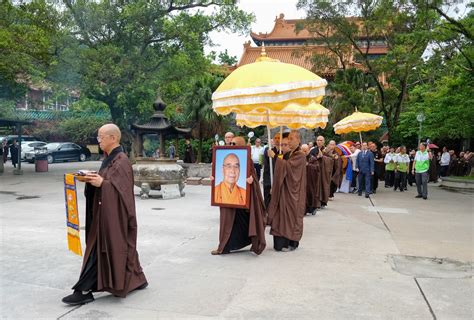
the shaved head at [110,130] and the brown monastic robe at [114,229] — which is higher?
the shaved head at [110,130]

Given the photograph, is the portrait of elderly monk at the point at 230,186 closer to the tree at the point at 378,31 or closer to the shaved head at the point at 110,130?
the shaved head at the point at 110,130

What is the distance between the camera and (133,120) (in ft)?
75.1

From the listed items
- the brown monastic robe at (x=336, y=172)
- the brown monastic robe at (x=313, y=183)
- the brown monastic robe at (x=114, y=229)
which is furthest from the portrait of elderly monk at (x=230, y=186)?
the brown monastic robe at (x=336, y=172)

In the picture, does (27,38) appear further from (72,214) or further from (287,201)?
(72,214)

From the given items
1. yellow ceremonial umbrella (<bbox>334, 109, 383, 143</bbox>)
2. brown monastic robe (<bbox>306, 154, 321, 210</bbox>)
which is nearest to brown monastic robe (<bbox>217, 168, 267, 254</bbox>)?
brown monastic robe (<bbox>306, 154, 321, 210</bbox>)

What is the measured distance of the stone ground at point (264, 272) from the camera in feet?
13.6

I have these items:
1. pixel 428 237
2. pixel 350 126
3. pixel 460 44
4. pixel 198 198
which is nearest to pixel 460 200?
pixel 350 126

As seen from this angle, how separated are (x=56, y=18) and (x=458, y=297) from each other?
58.1 feet

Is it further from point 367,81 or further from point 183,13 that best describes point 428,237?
point 367,81

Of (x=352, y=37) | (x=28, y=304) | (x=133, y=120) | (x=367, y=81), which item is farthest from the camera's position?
(x=367, y=81)

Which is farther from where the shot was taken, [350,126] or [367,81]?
[367,81]

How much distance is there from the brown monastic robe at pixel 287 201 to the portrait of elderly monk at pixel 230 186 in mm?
616

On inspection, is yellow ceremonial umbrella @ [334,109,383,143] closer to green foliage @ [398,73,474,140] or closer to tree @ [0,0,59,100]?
green foliage @ [398,73,474,140]

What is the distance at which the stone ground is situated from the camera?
4.14 metres
